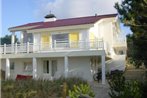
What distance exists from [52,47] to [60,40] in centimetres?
211

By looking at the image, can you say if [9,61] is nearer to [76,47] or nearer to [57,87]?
[76,47]

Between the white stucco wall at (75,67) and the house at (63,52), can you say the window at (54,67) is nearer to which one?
the house at (63,52)

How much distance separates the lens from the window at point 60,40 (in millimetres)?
32219

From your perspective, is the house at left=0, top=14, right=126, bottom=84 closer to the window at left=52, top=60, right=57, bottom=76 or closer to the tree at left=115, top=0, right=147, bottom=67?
the window at left=52, top=60, right=57, bottom=76

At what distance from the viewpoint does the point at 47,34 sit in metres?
35.5

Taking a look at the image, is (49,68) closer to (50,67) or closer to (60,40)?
(50,67)

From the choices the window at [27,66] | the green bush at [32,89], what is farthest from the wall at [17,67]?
the green bush at [32,89]

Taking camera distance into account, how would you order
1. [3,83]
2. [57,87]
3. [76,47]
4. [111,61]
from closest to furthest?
[57,87] < [3,83] < [76,47] < [111,61]

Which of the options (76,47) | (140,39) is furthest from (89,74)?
(140,39)

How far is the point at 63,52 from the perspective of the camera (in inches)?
1239

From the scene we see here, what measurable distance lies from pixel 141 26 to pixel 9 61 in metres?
20.3

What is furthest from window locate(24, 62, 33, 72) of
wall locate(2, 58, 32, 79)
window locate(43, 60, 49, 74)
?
window locate(43, 60, 49, 74)

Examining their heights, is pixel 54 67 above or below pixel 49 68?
above

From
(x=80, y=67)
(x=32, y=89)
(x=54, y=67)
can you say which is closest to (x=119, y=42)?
(x=80, y=67)
